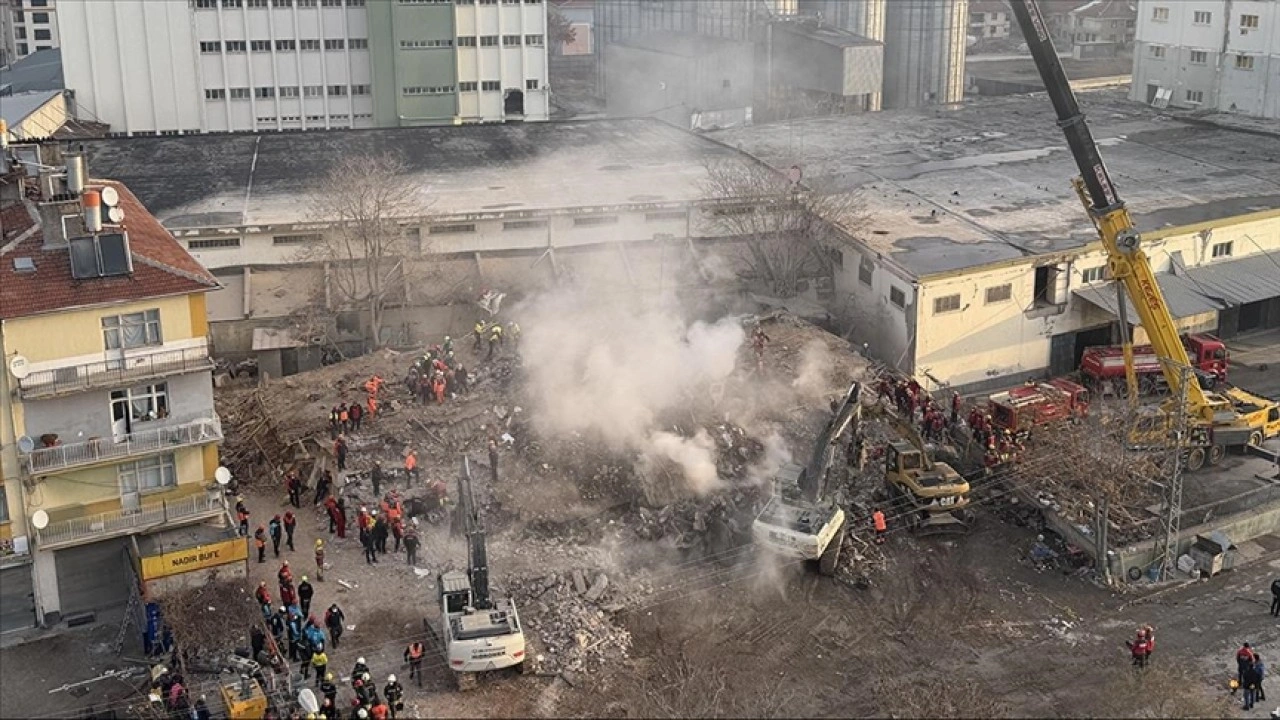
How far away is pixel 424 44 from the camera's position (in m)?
68.6

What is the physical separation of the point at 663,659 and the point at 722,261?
75.0 ft

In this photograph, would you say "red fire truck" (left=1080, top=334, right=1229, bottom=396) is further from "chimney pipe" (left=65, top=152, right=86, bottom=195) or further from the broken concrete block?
"chimney pipe" (left=65, top=152, right=86, bottom=195)

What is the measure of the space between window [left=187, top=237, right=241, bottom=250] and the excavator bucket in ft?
82.8

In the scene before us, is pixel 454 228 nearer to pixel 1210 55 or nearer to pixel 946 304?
pixel 946 304

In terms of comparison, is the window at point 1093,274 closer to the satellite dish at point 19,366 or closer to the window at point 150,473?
the window at point 150,473

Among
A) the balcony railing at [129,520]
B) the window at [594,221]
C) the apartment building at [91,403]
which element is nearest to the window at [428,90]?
the window at [594,221]

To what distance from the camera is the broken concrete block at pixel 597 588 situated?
3120 cm

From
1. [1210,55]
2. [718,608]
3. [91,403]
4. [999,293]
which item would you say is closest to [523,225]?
[999,293]

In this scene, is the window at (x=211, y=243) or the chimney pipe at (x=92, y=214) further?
the window at (x=211, y=243)

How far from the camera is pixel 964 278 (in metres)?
43.5

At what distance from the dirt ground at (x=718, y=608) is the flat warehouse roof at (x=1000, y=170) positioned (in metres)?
13.1

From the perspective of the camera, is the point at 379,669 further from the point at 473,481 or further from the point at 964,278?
the point at 964,278

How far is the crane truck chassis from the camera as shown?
2769 centimetres

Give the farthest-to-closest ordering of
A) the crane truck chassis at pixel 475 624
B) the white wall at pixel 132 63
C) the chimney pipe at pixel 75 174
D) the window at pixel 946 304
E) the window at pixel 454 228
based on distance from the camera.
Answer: the white wall at pixel 132 63, the window at pixel 454 228, the window at pixel 946 304, the chimney pipe at pixel 75 174, the crane truck chassis at pixel 475 624
